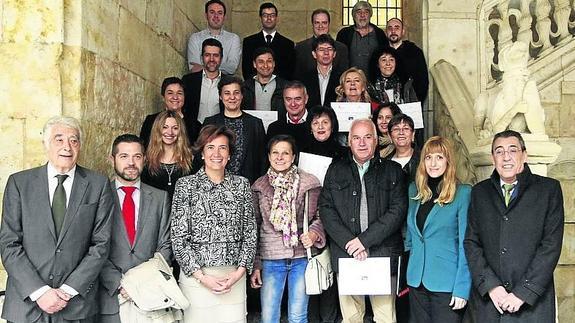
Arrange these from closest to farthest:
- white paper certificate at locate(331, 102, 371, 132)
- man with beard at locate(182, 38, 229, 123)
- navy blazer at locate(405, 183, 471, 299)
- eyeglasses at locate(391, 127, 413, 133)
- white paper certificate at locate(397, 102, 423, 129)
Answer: navy blazer at locate(405, 183, 471, 299) < eyeglasses at locate(391, 127, 413, 133) < white paper certificate at locate(331, 102, 371, 132) < white paper certificate at locate(397, 102, 423, 129) < man with beard at locate(182, 38, 229, 123)

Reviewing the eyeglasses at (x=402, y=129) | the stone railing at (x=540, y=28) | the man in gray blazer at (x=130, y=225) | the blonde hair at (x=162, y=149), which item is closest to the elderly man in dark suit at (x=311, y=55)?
the stone railing at (x=540, y=28)

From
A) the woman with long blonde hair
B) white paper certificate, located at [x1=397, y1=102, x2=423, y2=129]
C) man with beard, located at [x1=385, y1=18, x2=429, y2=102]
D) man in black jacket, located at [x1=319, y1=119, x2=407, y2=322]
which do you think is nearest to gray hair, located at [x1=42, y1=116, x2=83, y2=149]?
the woman with long blonde hair

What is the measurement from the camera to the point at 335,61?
6.64 m

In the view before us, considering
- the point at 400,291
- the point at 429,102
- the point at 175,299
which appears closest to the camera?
the point at 175,299

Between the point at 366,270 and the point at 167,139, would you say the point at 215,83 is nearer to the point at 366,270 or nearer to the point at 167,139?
the point at 167,139

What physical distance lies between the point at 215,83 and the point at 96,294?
2.52m

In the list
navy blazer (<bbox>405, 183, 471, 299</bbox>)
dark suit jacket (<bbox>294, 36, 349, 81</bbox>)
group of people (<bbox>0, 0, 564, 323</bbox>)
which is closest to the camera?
group of people (<bbox>0, 0, 564, 323</bbox>)

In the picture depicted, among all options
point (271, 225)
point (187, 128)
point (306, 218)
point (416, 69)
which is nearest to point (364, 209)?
point (306, 218)

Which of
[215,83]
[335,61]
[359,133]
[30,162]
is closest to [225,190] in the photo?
[359,133]

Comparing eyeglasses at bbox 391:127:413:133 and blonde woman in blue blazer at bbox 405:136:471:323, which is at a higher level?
eyeglasses at bbox 391:127:413:133

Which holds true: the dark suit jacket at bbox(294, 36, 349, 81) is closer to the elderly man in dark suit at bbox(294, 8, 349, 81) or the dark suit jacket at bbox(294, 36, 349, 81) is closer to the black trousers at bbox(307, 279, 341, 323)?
the elderly man in dark suit at bbox(294, 8, 349, 81)

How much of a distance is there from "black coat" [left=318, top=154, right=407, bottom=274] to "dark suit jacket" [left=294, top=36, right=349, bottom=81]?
7.11 ft

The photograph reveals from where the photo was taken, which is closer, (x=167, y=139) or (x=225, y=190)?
(x=225, y=190)

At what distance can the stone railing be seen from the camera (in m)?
6.84
